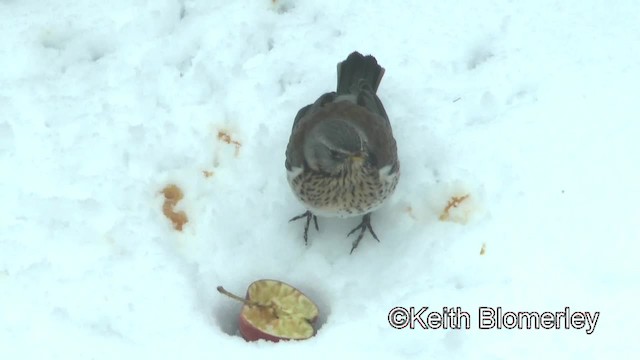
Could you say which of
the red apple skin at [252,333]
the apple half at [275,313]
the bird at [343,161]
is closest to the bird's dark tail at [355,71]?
the bird at [343,161]

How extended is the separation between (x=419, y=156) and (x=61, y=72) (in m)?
2.09

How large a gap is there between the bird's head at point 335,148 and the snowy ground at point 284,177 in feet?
1.70

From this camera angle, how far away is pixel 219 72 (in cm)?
494

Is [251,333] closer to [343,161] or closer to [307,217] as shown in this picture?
[307,217]

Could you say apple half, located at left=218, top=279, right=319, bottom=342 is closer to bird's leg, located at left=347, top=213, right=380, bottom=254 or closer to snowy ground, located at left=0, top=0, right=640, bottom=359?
snowy ground, located at left=0, top=0, right=640, bottom=359

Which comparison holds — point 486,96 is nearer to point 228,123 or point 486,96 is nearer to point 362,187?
point 362,187

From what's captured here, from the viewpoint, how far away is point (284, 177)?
4.58 meters

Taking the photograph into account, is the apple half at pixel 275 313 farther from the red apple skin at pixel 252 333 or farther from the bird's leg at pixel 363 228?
the bird's leg at pixel 363 228

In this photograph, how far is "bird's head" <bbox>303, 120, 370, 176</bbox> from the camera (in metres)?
3.90

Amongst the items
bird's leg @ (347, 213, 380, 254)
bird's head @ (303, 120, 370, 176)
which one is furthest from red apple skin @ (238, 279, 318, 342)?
bird's head @ (303, 120, 370, 176)

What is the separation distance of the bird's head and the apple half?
1.97ft

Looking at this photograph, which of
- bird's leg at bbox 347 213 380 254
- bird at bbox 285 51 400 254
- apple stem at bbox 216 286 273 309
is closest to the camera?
apple stem at bbox 216 286 273 309

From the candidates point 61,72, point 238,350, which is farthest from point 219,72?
point 238,350

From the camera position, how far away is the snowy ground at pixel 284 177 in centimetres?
387
